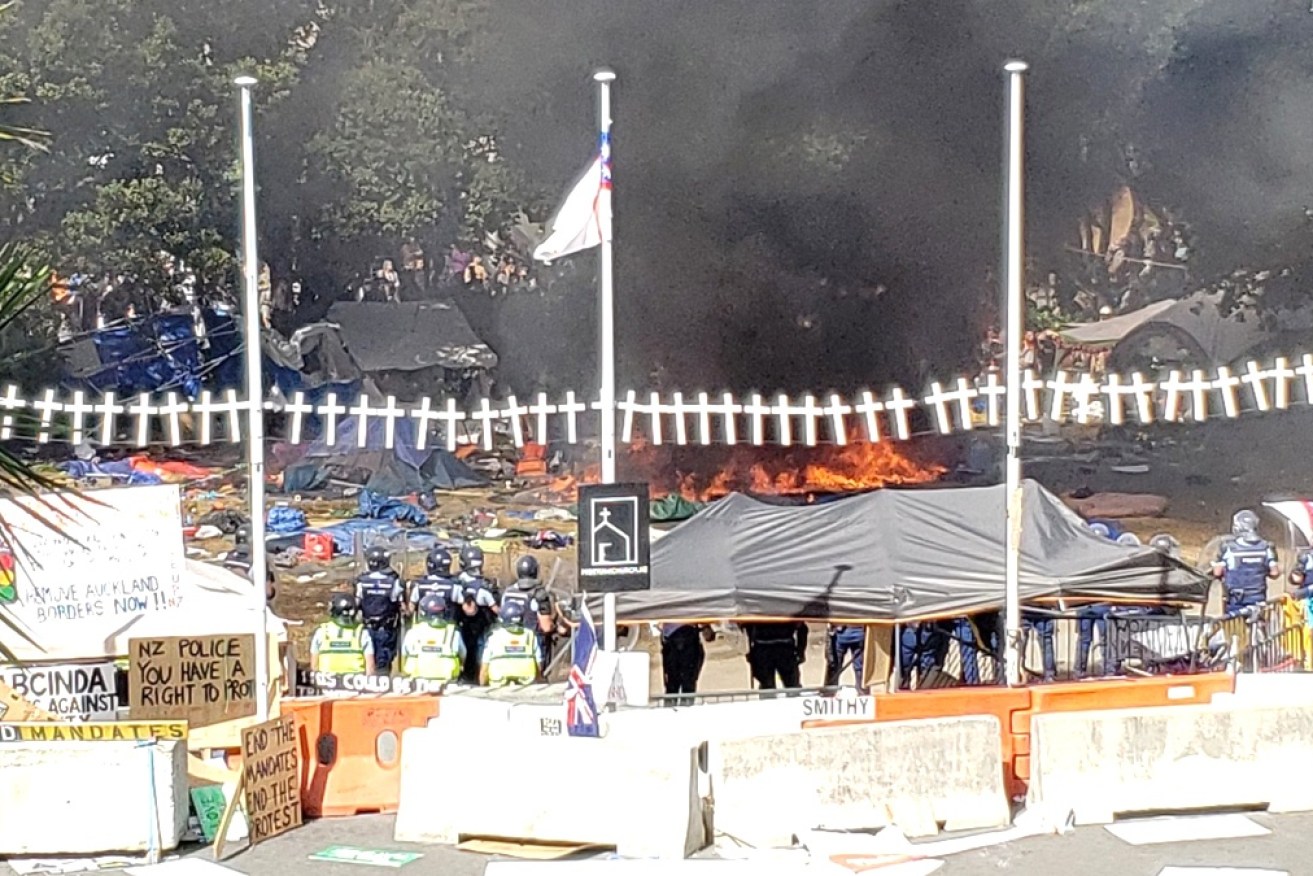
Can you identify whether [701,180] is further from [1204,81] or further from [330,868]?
[330,868]

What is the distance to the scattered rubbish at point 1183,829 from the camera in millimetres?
9297

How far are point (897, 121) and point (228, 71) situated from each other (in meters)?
11.8

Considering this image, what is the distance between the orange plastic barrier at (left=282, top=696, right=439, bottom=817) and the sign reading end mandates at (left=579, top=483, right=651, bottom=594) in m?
1.31

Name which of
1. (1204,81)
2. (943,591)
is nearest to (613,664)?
(943,591)

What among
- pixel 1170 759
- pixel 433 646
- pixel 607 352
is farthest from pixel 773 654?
pixel 1170 759

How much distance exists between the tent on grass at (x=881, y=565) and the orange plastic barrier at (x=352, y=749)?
1932mm

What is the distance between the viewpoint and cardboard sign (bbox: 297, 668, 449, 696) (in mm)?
11469

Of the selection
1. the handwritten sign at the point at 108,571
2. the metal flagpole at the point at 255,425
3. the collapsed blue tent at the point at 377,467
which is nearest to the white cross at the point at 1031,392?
the metal flagpole at the point at 255,425

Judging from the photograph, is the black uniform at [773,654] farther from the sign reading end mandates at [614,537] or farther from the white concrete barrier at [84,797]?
the white concrete barrier at [84,797]

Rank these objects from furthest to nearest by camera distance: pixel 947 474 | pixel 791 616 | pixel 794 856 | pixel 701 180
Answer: pixel 701 180, pixel 947 474, pixel 791 616, pixel 794 856

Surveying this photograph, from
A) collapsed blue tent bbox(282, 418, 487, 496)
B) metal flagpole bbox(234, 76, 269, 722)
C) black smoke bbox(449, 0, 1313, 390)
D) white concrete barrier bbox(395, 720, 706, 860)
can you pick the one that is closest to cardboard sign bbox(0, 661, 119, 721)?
metal flagpole bbox(234, 76, 269, 722)

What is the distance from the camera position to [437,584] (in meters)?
12.6

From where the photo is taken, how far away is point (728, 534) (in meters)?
12.4

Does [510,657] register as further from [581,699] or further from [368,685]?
[581,699]
